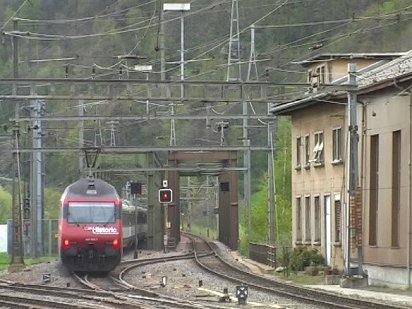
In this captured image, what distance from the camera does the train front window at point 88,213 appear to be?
38.8 m

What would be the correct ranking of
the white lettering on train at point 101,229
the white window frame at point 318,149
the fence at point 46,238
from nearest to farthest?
the white lettering on train at point 101,229 → the white window frame at point 318,149 → the fence at point 46,238

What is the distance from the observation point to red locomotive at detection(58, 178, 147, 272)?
127 feet

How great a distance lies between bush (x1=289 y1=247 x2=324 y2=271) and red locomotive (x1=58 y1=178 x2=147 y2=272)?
652cm

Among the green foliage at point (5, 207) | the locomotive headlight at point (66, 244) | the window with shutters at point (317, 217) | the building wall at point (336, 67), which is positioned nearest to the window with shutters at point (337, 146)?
the building wall at point (336, 67)

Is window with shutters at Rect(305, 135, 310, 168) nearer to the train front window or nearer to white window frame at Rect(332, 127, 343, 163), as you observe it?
white window frame at Rect(332, 127, 343, 163)

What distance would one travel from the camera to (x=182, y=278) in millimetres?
37750

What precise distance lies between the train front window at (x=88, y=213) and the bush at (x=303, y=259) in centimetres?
700

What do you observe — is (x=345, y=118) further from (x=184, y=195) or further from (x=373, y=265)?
(x=184, y=195)

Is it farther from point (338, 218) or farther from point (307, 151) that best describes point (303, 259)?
point (307, 151)

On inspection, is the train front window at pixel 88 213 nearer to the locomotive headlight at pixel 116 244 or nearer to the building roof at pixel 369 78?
the locomotive headlight at pixel 116 244

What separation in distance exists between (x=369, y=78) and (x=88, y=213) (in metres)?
10.3

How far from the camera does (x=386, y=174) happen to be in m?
35.5

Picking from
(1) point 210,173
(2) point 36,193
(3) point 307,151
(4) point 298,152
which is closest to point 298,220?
(4) point 298,152

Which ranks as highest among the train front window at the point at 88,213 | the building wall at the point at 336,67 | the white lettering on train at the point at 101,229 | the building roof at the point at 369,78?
the building wall at the point at 336,67
